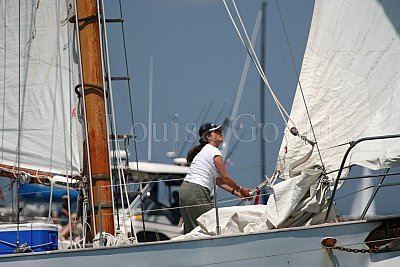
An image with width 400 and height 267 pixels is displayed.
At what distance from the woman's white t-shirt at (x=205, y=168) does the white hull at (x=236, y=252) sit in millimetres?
1312

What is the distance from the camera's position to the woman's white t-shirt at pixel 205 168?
1077 centimetres

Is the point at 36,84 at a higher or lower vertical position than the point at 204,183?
higher

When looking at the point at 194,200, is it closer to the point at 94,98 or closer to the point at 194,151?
the point at 194,151

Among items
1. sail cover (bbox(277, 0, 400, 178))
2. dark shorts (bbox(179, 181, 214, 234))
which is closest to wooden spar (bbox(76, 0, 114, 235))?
dark shorts (bbox(179, 181, 214, 234))

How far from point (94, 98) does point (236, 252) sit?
267 centimetres

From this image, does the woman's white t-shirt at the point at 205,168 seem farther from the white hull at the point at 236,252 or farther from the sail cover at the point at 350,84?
the white hull at the point at 236,252

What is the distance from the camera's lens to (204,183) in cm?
1080

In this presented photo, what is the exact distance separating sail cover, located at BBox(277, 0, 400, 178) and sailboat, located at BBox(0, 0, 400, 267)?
0.04 ft

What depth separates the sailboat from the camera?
9609 mm

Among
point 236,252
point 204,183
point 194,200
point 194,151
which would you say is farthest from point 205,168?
point 236,252

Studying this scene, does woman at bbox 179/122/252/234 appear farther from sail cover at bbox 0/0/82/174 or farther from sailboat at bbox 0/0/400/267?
sail cover at bbox 0/0/82/174

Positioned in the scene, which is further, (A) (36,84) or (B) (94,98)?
(A) (36,84)

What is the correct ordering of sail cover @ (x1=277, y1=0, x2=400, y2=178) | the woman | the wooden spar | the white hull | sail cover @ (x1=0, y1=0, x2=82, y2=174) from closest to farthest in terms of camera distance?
the white hull
sail cover @ (x1=277, y1=0, x2=400, y2=178)
the woman
the wooden spar
sail cover @ (x1=0, y1=0, x2=82, y2=174)

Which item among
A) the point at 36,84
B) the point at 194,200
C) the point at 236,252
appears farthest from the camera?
the point at 36,84
